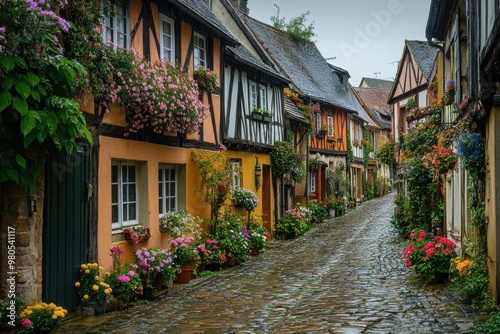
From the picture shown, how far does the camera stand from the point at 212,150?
13805 mm

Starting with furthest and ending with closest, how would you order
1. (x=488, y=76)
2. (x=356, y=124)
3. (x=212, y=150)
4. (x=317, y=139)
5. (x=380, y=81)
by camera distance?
1. (x=380, y=81)
2. (x=356, y=124)
3. (x=317, y=139)
4. (x=212, y=150)
5. (x=488, y=76)

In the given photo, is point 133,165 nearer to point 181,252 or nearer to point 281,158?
point 181,252

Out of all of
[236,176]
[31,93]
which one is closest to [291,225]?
[236,176]

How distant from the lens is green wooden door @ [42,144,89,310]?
7.63 meters

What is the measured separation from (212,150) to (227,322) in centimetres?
654

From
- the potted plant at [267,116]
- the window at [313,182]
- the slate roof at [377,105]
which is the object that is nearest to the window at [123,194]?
the potted plant at [267,116]

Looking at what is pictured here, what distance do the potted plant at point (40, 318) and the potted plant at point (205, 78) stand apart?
22.8ft

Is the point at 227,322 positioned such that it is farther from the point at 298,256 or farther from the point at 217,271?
the point at 298,256

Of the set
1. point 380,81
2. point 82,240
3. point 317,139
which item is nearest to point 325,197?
point 317,139

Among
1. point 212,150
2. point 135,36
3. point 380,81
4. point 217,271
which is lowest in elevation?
point 217,271

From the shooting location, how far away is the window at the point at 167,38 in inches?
444

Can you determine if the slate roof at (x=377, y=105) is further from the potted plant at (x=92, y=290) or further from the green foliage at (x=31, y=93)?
the green foliage at (x=31, y=93)

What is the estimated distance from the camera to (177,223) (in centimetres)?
1123

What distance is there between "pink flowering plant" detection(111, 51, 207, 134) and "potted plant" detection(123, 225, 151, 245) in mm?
1700
